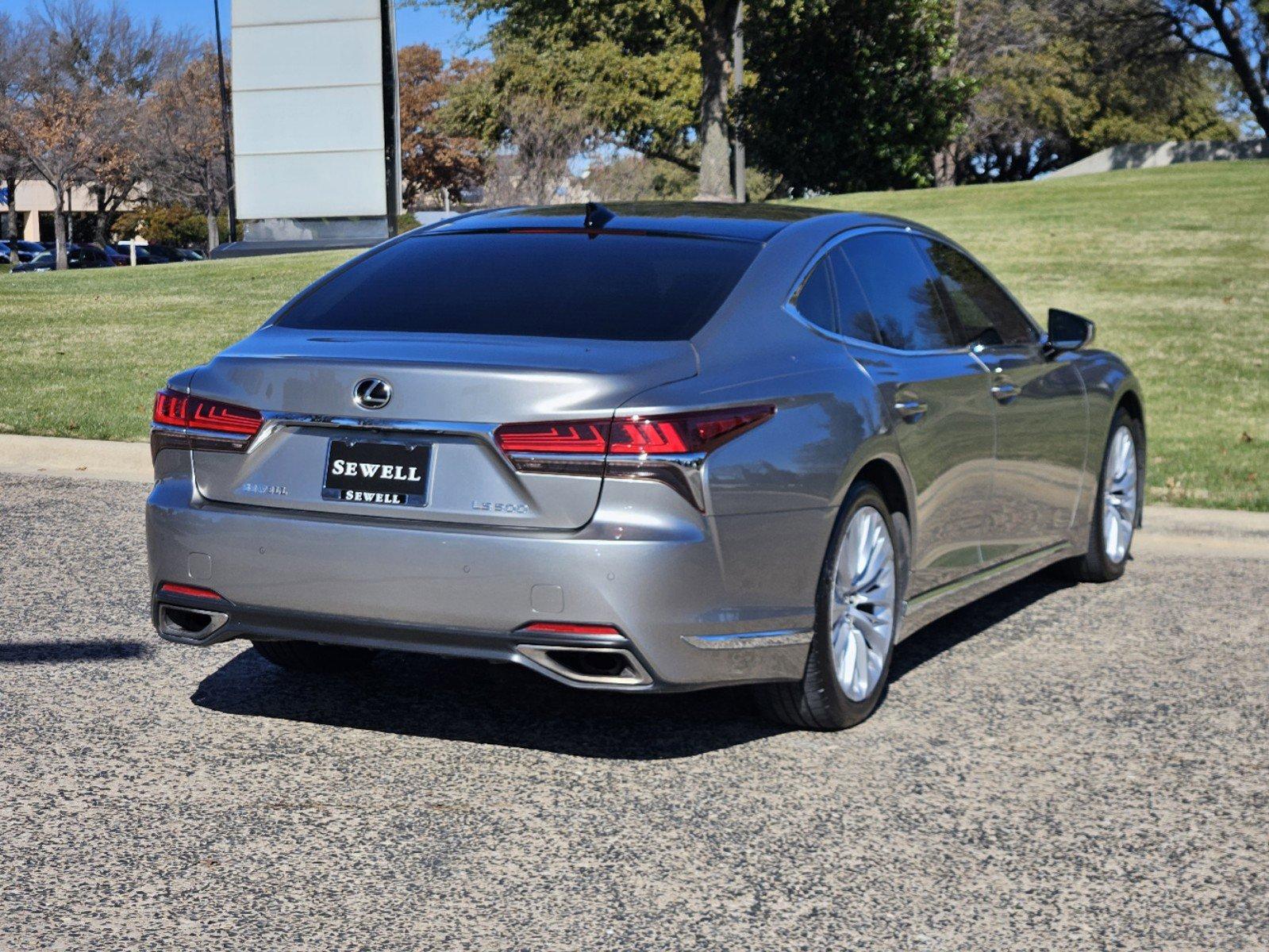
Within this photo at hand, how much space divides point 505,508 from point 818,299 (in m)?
1.51

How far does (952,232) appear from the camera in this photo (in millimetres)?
26578

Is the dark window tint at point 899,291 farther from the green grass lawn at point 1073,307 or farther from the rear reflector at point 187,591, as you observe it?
the green grass lawn at point 1073,307

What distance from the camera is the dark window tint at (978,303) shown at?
6539 mm

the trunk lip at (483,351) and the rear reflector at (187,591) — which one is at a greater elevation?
the trunk lip at (483,351)

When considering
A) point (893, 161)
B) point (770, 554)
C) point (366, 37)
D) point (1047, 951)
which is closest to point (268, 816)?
point (770, 554)

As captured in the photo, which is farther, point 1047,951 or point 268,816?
point 268,816

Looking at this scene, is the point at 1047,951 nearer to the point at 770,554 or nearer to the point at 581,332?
the point at 770,554

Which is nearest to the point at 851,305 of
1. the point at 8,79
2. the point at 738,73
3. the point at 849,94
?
the point at 738,73

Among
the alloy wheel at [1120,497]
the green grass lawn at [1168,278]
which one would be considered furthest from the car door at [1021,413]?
the green grass lawn at [1168,278]

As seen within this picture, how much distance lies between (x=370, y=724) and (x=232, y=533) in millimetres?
889

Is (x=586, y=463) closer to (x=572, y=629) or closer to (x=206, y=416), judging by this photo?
(x=572, y=629)

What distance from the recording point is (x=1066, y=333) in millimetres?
7086

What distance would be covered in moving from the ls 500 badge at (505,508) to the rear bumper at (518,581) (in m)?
0.06

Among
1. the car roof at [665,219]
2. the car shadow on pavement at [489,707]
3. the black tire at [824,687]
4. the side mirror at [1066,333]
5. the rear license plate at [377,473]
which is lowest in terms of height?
the car shadow on pavement at [489,707]
